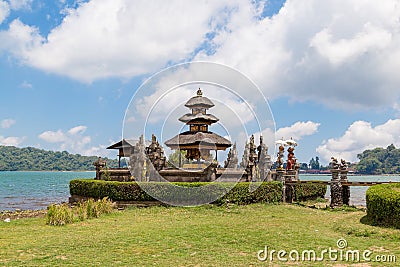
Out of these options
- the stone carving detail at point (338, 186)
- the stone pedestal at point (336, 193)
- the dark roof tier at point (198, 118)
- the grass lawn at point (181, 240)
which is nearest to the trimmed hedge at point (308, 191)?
the stone carving detail at point (338, 186)

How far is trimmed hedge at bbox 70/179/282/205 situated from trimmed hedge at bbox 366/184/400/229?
794 cm

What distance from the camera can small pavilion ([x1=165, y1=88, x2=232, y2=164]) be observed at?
30.4m

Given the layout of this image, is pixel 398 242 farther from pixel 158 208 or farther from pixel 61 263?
pixel 158 208

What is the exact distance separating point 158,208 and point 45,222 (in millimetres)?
6362

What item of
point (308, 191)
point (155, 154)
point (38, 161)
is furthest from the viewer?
point (38, 161)

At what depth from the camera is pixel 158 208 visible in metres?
21.7

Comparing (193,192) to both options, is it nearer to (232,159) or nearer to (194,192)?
(194,192)

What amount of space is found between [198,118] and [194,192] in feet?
32.4

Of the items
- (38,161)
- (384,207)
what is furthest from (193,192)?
(38,161)

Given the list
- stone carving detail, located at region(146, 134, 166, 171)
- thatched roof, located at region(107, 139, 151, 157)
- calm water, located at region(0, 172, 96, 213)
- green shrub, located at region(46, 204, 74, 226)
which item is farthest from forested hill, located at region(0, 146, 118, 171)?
green shrub, located at region(46, 204, 74, 226)

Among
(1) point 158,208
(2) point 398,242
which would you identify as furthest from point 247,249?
(1) point 158,208

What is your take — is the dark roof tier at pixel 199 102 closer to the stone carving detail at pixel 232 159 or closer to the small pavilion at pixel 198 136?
the small pavilion at pixel 198 136

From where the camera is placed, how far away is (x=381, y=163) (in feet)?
446

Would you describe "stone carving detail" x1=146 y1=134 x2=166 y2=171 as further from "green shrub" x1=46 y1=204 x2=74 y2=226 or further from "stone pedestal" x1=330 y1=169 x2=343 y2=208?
"stone pedestal" x1=330 y1=169 x2=343 y2=208
